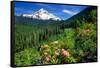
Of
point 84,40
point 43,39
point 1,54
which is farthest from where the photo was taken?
point 84,40

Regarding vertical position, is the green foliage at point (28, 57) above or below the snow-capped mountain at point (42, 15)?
below

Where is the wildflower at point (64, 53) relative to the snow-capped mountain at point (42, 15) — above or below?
below

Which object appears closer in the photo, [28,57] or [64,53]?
[28,57]

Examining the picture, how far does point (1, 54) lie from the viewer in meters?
2.16

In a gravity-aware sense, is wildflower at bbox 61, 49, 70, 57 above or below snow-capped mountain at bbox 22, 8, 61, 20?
below

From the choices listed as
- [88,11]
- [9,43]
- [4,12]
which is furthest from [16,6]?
[88,11]

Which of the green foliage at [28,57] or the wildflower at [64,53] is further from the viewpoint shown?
the wildflower at [64,53]

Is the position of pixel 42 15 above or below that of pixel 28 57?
above

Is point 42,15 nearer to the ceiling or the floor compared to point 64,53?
nearer to the ceiling

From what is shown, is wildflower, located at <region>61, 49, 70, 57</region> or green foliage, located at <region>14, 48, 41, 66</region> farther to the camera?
wildflower, located at <region>61, 49, 70, 57</region>

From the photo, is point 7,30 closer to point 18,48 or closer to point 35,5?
point 18,48

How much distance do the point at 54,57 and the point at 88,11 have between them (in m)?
0.64

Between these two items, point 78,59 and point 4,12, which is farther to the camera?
point 78,59

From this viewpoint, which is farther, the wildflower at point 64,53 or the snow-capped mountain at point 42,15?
the wildflower at point 64,53
